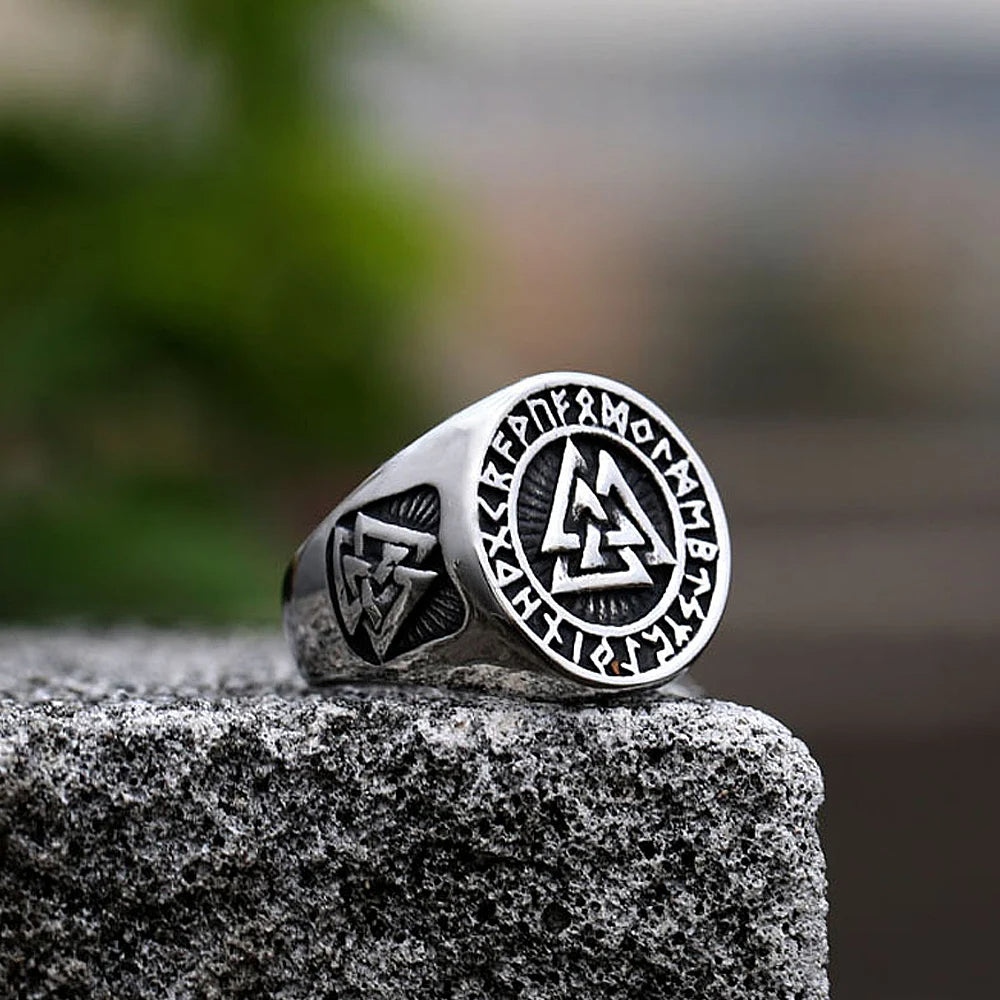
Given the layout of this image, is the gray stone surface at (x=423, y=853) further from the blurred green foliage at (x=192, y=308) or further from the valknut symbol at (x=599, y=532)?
the blurred green foliage at (x=192, y=308)

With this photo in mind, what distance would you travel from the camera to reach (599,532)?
5.39ft

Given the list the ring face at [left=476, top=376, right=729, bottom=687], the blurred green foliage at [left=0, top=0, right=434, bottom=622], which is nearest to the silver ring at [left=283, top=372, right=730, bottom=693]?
the ring face at [left=476, top=376, right=729, bottom=687]

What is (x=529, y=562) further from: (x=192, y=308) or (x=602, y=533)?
(x=192, y=308)

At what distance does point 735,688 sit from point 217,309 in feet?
10.2

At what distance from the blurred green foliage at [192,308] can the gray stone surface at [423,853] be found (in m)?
3.44

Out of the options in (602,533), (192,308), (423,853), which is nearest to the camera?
(423,853)

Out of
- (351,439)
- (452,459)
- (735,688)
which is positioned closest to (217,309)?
(351,439)

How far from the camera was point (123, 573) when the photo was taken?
5.02 metres

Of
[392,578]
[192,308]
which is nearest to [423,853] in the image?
[392,578]

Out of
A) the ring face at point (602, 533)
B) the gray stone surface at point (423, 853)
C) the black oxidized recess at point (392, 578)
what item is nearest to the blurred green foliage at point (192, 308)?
the black oxidized recess at point (392, 578)

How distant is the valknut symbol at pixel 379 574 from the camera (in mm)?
1653

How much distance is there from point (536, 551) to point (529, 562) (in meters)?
0.01

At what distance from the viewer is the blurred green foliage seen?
5.09 metres

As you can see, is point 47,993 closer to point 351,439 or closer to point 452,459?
point 452,459
